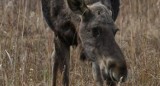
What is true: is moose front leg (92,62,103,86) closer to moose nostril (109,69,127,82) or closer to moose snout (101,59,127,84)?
moose snout (101,59,127,84)

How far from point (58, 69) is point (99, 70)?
5.44 ft

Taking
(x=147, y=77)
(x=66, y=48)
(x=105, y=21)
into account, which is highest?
(x=105, y=21)

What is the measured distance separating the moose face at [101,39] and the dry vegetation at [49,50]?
0.87m

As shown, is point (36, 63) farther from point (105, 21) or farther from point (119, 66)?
point (119, 66)

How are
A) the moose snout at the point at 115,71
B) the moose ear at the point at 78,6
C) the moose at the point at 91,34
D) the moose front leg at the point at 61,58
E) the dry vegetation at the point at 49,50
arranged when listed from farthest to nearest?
1. the moose front leg at the point at 61,58
2. the dry vegetation at the point at 49,50
3. the moose ear at the point at 78,6
4. the moose at the point at 91,34
5. the moose snout at the point at 115,71

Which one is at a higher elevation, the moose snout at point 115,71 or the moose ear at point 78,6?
the moose ear at point 78,6

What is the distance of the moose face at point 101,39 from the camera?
4.90m

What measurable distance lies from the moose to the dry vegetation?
0.35 metres

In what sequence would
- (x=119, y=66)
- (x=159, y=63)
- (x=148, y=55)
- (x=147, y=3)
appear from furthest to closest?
(x=147, y=3) → (x=148, y=55) → (x=159, y=63) → (x=119, y=66)

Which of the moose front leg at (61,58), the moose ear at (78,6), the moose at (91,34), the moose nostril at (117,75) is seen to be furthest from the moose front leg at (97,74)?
the moose front leg at (61,58)

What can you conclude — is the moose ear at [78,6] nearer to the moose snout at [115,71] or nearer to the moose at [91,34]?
the moose at [91,34]

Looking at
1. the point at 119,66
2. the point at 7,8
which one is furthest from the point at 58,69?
the point at 7,8

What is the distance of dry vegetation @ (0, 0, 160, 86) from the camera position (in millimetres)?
6380

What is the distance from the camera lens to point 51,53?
7.39m
